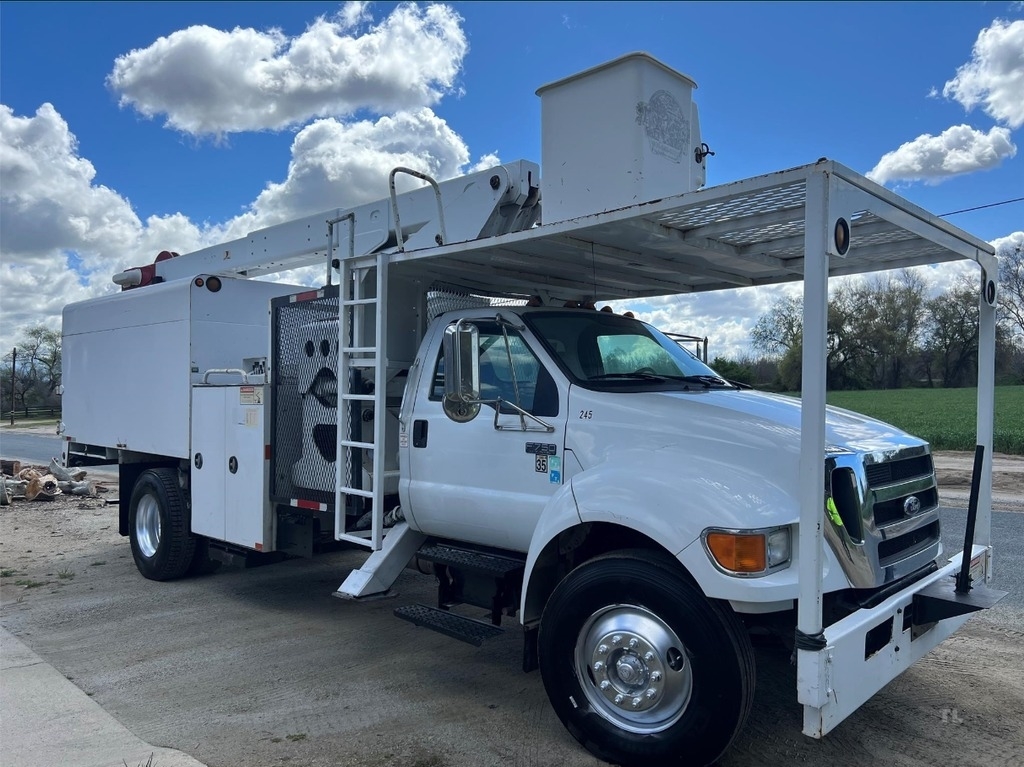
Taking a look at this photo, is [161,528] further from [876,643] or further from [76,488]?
[76,488]

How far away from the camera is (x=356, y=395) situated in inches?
215

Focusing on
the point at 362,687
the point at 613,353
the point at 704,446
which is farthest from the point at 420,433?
the point at 704,446

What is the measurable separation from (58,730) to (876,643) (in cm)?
421

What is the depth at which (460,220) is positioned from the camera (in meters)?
5.73

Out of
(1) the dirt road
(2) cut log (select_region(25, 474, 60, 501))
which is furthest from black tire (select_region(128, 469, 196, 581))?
(2) cut log (select_region(25, 474, 60, 501))

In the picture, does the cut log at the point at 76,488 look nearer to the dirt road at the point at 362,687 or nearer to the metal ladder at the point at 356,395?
the dirt road at the point at 362,687

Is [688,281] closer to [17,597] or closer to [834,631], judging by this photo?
[834,631]

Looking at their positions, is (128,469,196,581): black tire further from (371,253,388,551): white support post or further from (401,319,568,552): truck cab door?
(401,319,568,552): truck cab door

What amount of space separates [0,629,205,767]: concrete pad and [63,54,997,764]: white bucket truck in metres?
1.60

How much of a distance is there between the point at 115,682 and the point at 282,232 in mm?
4230

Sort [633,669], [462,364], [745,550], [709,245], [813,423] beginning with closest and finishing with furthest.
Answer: [813,423]
[745,550]
[633,669]
[462,364]
[709,245]

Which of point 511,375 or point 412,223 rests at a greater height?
point 412,223

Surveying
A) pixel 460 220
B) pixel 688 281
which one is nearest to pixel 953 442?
pixel 688 281

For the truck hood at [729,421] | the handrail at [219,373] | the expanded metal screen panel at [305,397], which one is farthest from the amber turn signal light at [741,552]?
the handrail at [219,373]
